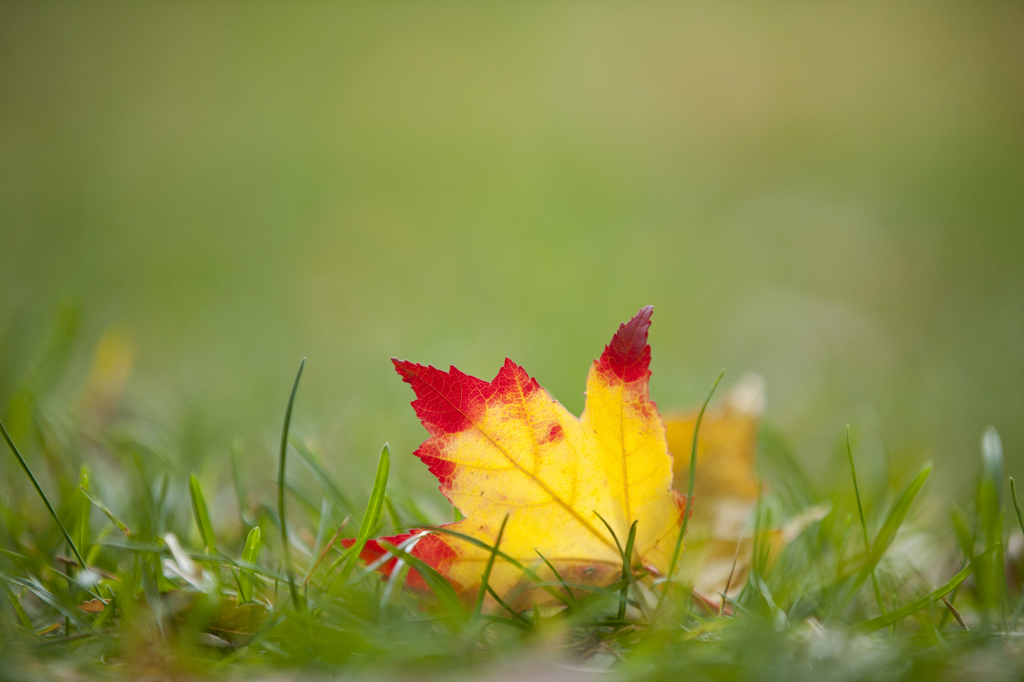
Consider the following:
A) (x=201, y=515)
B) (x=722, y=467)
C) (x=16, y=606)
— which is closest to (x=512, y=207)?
(x=722, y=467)

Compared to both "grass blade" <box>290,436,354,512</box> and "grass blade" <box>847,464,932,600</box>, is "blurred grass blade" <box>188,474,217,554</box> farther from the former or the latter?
"grass blade" <box>847,464,932,600</box>

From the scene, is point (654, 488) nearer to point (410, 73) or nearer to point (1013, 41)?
point (410, 73)

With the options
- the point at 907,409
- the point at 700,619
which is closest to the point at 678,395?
the point at 907,409

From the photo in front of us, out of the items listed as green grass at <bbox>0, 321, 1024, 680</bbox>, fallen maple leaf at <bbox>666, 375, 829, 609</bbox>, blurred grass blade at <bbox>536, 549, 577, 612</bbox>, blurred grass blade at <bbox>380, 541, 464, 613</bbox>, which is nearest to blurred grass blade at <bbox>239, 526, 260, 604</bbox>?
green grass at <bbox>0, 321, 1024, 680</bbox>

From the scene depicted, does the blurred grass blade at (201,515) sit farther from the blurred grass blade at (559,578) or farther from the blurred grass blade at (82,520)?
the blurred grass blade at (559,578)

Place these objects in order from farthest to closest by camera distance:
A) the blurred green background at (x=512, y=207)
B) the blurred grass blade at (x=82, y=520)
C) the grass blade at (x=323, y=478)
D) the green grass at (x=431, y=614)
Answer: the blurred green background at (x=512, y=207), the grass blade at (x=323, y=478), the blurred grass blade at (x=82, y=520), the green grass at (x=431, y=614)

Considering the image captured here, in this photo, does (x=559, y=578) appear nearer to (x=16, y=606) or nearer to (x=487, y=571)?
(x=487, y=571)

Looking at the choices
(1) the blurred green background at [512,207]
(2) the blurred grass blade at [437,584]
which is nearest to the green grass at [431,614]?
(2) the blurred grass blade at [437,584]
